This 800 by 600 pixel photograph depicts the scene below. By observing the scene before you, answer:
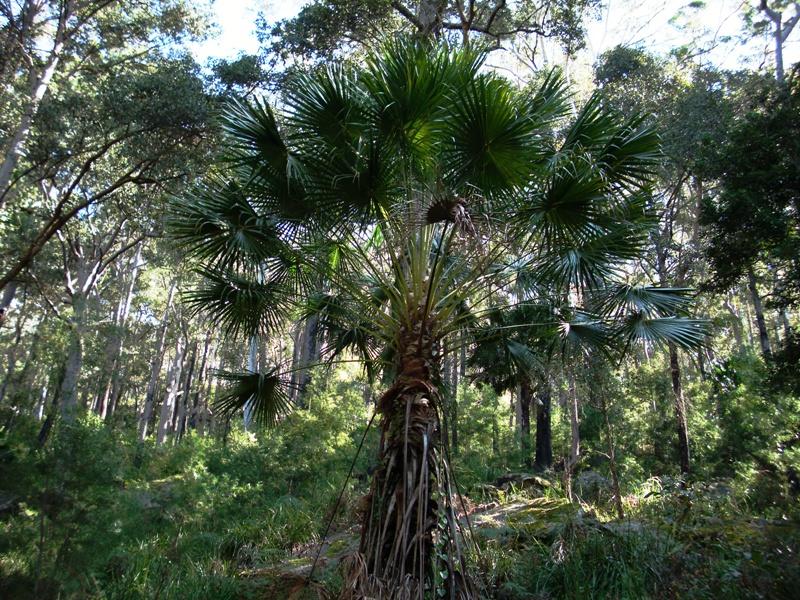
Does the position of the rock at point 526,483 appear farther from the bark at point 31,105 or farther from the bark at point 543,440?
the bark at point 31,105

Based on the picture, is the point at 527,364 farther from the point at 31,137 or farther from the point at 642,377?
the point at 31,137

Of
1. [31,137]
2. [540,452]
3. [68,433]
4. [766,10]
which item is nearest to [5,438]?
[68,433]

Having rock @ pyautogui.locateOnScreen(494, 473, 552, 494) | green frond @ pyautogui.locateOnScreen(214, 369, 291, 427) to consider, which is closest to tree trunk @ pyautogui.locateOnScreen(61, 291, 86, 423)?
green frond @ pyautogui.locateOnScreen(214, 369, 291, 427)

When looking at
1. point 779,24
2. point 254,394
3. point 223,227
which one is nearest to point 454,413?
point 254,394

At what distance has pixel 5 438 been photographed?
4.50 m

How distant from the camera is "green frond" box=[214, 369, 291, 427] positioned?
21.7 ft

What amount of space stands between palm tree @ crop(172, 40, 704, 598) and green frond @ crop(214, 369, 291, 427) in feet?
3.36

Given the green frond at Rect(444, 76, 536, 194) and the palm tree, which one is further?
the green frond at Rect(444, 76, 536, 194)

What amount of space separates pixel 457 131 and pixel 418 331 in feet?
6.47

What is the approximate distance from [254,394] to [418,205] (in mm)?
3344

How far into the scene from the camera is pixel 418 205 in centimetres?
509

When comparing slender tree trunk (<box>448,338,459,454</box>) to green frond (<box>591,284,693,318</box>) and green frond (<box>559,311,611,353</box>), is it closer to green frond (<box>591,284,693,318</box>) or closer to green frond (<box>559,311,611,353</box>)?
green frond (<box>559,311,611,353</box>)

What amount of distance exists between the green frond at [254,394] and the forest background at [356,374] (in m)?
0.05

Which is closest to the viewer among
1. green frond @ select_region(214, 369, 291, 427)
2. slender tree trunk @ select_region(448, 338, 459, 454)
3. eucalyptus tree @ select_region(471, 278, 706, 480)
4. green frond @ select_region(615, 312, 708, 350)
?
green frond @ select_region(615, 312, 708, 350)
